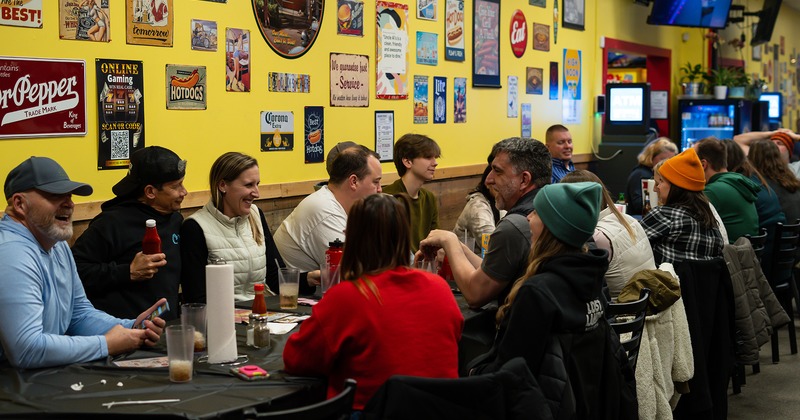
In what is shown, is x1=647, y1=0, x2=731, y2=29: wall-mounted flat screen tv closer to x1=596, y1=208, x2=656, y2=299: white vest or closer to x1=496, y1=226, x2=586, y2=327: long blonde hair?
x1=596, y1=208, x2=656, y2=299: white vest

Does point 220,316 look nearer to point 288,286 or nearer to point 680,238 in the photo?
point 288,286

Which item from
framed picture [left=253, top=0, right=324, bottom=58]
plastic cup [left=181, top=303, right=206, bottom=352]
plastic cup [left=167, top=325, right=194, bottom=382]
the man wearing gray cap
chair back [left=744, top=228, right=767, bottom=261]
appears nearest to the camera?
plastic cup [left=167, top=325, right=194, bottom=382]

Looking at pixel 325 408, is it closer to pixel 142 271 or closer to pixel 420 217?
pixel 142 271

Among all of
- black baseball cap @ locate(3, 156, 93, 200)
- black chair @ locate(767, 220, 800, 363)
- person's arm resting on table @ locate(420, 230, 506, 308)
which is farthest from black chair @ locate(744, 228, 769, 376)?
black baseball cap @ locate(3, 156, 93, 200)

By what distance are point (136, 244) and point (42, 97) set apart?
107cm

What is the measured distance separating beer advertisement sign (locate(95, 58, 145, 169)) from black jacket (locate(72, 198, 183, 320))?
858 mm

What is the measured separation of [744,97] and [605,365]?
11.1 metres

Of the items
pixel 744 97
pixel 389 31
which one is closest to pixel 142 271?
pixel 389 31

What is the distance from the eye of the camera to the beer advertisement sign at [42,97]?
443 centimetres

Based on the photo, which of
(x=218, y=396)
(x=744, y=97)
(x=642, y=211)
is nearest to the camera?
(x=218, y=396)

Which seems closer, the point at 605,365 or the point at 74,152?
the point at 605,365

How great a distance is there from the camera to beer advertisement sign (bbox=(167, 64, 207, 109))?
527 cm

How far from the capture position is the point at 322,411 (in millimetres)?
2350

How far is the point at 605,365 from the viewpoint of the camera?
3205 millimetres
